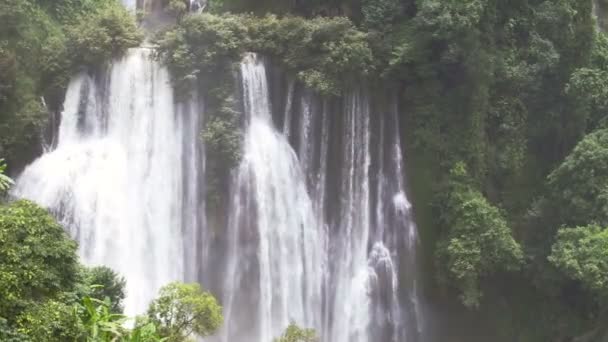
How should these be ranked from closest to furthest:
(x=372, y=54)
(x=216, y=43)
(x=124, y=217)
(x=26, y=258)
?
1. (x=26, y=258)
2. (x=124, y=217)
3. (x=216, y=43)
4. (x=372, y=54)

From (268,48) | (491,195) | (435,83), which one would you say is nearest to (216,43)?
(268,48)

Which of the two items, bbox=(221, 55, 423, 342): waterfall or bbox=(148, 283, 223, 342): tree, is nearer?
bbox=(148, 283, 223, 342): tree

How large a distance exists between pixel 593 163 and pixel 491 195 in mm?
3087

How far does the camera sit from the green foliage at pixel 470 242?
1869cm

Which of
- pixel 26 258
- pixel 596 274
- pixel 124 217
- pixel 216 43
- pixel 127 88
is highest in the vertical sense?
pixel 216 43

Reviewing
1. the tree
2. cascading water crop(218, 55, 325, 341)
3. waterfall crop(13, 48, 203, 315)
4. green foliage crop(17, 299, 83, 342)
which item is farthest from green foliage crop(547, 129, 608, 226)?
green foliage crop(17, 299, 83, 342)

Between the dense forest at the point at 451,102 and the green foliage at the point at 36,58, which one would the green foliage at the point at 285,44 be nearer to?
the dense forest at the point at 451,102

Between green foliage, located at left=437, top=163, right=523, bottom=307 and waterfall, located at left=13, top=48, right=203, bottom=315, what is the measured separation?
692cm

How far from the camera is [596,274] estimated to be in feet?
58.3

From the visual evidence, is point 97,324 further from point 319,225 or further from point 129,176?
point 319,225

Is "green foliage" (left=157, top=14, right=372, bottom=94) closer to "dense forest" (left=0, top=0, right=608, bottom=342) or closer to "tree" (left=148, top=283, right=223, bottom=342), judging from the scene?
"dense forest" (left=0, top=0, right=608, bottom=342)

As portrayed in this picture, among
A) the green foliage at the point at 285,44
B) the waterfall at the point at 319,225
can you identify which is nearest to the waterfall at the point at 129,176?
the green foliage at the point at 285,44

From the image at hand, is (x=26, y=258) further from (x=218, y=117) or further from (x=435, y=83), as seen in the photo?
(x=435, y=83)

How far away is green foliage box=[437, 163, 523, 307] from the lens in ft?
61.3
